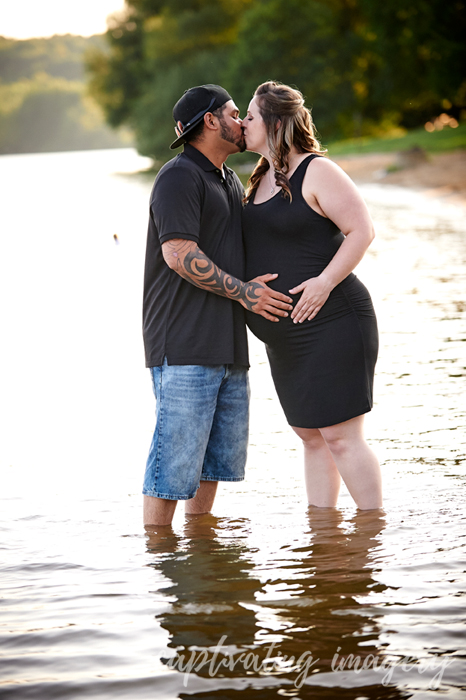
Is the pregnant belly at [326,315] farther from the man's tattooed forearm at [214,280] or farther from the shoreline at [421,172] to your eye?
the shoreline at [421,172]

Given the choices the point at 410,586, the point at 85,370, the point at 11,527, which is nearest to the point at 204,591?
the point at 410,586

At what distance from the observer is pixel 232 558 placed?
373 centimetres

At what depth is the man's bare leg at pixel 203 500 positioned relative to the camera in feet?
13.3

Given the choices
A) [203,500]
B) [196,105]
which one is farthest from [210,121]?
[203,500]

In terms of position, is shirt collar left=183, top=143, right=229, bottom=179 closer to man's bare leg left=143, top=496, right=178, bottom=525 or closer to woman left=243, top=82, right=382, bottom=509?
woman left=243, top=82, right=382, bottom=509

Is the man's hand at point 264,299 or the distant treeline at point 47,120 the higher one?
the distant treeline at point 47,120

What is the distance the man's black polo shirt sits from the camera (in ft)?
11.4

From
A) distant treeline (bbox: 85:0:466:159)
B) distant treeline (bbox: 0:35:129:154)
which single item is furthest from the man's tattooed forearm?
distant treeline (bbox: 0:35:129:154)

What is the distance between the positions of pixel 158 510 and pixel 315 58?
54.2 m

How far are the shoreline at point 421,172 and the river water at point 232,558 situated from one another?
16.0m

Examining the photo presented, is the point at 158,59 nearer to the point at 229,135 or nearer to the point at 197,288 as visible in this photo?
the point at 229,135

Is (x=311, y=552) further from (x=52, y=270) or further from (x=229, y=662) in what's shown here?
(x=52, y=270)

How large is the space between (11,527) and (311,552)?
1534mm

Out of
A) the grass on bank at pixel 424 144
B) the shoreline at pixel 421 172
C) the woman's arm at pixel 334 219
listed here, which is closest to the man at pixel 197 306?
the woman's arm at pixel 334 219
